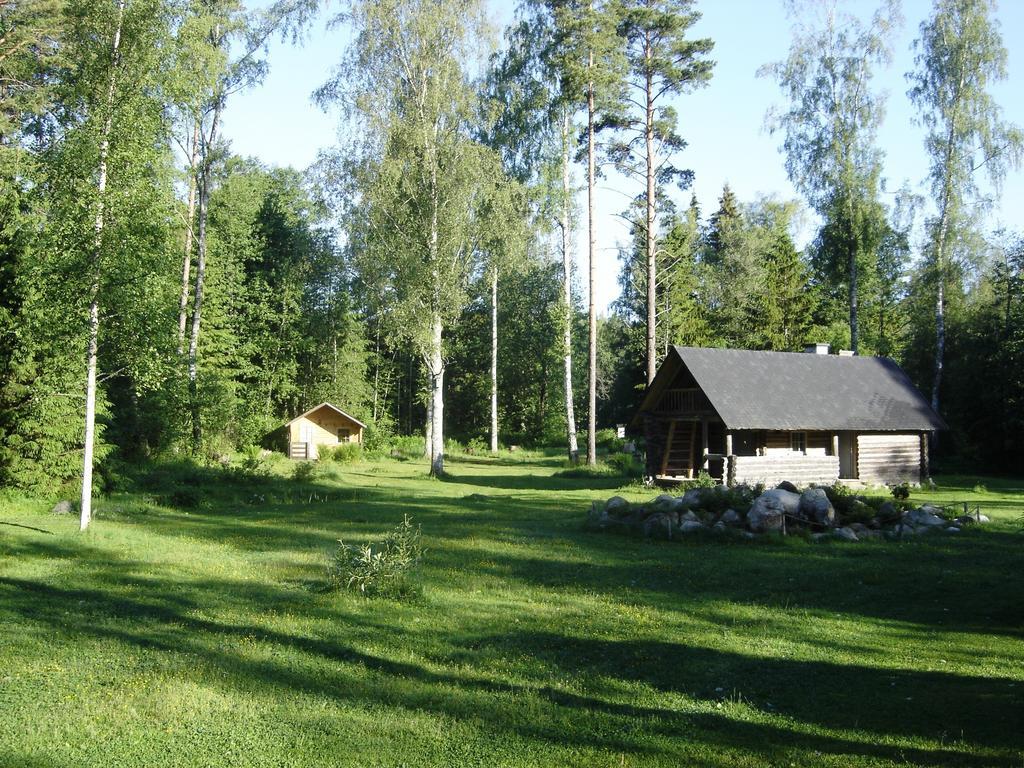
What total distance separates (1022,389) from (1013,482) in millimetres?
5393

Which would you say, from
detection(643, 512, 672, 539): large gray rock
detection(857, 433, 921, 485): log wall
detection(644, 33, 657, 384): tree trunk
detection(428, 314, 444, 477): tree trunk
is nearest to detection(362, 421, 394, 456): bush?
detection(428, 314, 444, 477): tree trunk

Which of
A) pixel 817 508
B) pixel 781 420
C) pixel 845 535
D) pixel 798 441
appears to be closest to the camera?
pixel 845 535

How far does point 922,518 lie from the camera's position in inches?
711

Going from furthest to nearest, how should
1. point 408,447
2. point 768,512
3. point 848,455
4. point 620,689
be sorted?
point 408,447 → point 848,455 → point 768,512 → point 620,689

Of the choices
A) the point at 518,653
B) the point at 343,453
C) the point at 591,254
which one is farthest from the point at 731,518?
the point at 343,453

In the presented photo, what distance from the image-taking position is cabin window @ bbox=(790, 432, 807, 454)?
30.5 metres

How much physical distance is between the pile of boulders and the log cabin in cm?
880

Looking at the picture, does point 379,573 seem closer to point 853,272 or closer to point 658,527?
point 658,527

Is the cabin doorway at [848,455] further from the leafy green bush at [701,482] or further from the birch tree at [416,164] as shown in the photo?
the birch tree at [416,164]

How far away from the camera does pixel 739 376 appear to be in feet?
98.4

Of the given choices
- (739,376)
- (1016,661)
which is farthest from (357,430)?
(1016,661)

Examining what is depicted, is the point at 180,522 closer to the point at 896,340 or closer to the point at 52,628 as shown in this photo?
the point at 52,628

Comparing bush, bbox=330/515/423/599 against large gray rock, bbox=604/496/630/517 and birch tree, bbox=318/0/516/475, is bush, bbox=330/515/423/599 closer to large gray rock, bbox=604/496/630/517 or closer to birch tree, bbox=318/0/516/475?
large gray rock, bbox=604/496/630/517

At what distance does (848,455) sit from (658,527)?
16625 millimetres
